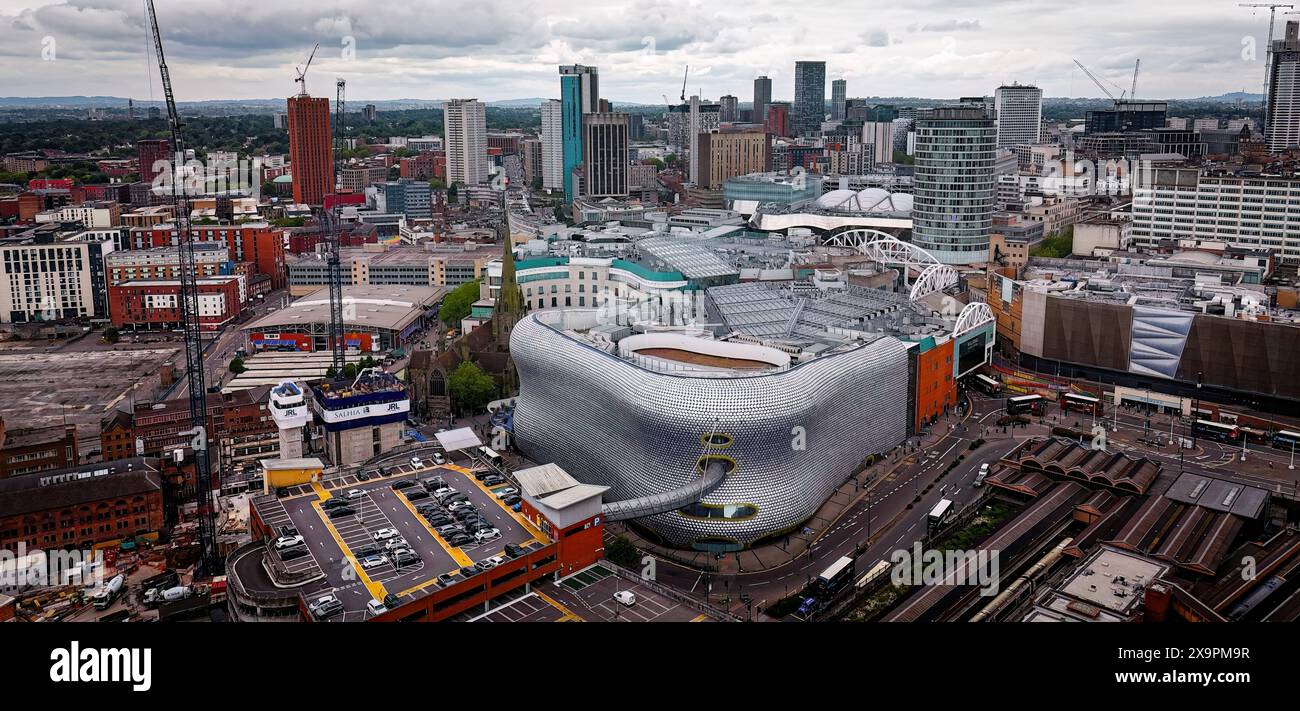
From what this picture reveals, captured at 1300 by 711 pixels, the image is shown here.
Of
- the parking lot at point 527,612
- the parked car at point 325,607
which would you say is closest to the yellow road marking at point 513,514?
the parking lot at point 527,612

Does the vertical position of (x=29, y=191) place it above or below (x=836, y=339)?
above

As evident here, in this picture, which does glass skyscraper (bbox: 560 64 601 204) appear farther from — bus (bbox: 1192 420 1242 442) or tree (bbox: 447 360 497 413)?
bus (bbox: 1192 420 1242 442)

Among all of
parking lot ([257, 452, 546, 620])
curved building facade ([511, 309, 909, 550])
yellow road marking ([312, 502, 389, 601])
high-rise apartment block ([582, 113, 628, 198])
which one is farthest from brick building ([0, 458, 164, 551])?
high-rise apartment block ([582, 113, 628, 198])

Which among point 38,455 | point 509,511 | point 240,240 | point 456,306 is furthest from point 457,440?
point 240,240

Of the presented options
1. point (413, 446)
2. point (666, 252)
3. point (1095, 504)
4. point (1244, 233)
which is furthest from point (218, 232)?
point (1244, 233)

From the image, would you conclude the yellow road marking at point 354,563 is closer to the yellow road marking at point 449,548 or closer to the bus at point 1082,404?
the yellow road marking at point 449,548

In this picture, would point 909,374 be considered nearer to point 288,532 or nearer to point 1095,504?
point 1095,504

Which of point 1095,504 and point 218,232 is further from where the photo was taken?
point 218,232

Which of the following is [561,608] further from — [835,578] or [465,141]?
[465,141]
